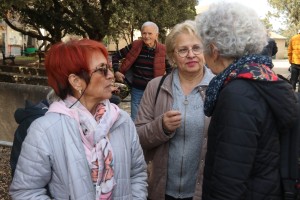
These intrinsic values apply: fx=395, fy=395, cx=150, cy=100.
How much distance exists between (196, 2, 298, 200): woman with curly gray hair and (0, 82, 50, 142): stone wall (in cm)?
512

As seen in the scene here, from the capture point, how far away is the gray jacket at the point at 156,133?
2602 mm

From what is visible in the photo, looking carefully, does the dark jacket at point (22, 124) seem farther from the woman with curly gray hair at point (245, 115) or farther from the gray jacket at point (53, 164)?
the woman with curly gray hair at point (245, 115)

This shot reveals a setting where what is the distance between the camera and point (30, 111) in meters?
2.29

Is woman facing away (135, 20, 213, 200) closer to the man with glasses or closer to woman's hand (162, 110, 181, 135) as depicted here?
woman's hand (162, 110, 181, 135)

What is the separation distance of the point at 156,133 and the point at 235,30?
983 mm

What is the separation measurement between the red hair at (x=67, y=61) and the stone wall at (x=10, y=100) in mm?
4530

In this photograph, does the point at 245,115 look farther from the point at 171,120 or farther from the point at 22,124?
the point at 22,124

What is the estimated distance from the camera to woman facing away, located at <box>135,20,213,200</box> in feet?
8.52

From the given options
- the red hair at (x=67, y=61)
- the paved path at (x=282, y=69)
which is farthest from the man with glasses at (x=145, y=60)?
the paved path at (x=282, y=69)

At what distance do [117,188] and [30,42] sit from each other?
6273 cm

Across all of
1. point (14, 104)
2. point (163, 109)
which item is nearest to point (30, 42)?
point (14, 104)

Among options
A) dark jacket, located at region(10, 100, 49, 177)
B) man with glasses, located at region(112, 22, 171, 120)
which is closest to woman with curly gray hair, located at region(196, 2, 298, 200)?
dark jacket, located at region(10, 100, 49, 177)

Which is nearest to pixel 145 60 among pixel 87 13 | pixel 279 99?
pixel 279 99

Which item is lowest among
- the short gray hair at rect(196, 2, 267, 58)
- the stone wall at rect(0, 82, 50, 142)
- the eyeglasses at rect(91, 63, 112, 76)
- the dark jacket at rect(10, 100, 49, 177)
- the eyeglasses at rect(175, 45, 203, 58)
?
the stone wall at rect(0, 82, 50, 142)
